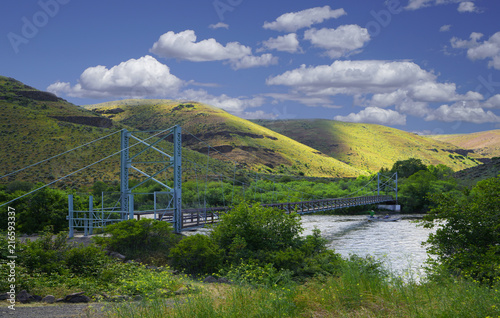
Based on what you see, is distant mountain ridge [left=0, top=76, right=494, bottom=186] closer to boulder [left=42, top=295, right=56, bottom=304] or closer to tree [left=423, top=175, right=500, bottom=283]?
tree [left=423, top=175, right=500, bottom=283]

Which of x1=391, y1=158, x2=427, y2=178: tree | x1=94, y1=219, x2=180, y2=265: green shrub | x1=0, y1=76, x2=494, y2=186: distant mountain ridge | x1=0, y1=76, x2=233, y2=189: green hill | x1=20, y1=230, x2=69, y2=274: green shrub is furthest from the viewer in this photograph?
x1=391, y1=158, x2=427, y2=178: tree

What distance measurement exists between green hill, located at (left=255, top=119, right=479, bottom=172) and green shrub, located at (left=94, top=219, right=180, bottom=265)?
4601 inches

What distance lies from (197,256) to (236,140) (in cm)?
9133

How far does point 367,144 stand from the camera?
513ft

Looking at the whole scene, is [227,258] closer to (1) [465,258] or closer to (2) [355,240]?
(1) [465,258]

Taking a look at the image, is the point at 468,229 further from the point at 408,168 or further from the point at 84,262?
the point at 408,168

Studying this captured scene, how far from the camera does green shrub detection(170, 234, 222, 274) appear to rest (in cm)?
1365

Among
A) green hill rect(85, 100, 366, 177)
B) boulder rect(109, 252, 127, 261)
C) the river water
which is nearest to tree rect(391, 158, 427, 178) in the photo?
green hill rect(85, 100, 366, 177)

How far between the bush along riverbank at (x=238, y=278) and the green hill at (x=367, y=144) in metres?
117

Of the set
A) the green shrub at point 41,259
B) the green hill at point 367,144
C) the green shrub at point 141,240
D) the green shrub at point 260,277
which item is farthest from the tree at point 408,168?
the green shrub at point 41,259

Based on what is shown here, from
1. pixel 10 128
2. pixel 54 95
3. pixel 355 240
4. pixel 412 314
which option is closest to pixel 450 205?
pixel 412 314

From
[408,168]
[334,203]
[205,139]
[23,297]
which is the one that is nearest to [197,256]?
[23,297]

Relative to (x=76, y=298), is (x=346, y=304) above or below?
above

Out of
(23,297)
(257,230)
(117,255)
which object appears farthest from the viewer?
(257,230)
